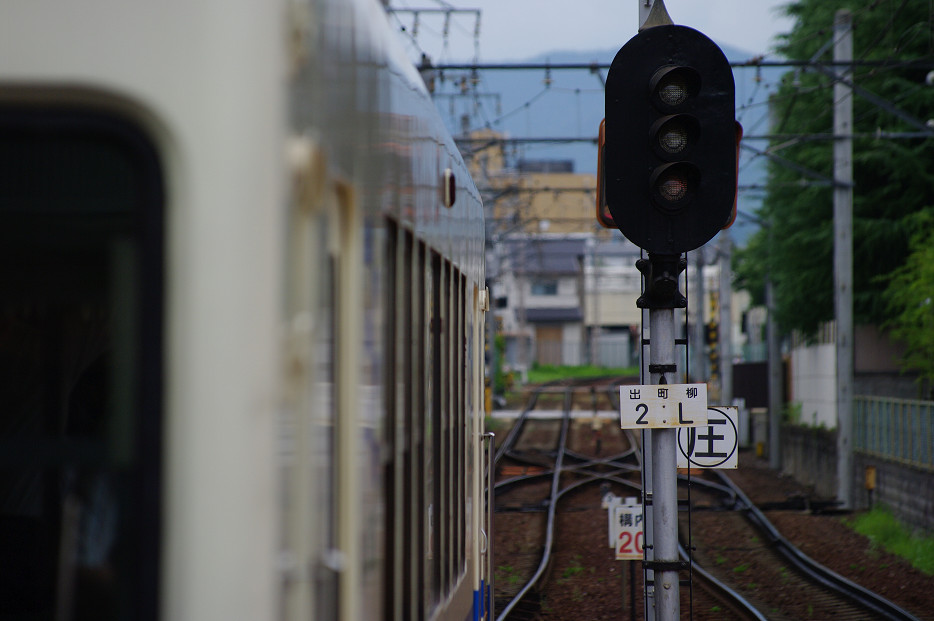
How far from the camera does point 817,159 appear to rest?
24.4m

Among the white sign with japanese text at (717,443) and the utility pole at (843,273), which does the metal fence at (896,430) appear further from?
the white sign with japanese text at (717,443)

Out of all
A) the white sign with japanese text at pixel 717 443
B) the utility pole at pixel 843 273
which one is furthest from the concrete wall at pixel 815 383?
the white sign with japanese text at pixel 717 443

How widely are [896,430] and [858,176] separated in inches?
295

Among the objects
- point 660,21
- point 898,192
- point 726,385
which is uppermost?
point 898,192

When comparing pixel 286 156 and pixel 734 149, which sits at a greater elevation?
pixel 734 149

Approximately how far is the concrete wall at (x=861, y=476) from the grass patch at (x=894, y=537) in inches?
10.0

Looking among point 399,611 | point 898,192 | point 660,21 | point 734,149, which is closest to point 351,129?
point 399,611

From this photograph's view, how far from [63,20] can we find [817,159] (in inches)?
943

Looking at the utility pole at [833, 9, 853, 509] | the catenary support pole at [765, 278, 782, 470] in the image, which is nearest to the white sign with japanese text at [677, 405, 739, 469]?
the utility pole at [833, 9, 853, 509]

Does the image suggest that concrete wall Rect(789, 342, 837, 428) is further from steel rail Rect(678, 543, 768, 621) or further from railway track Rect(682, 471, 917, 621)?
steel rail Rect(678, 543, 768, 621)

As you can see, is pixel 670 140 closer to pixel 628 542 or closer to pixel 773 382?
pixel 628 542

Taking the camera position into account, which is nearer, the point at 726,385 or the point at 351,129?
the point at 351,129

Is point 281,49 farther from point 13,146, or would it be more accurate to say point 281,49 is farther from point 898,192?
point 898,192

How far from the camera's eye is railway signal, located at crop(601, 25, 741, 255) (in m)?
5.36
